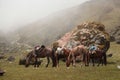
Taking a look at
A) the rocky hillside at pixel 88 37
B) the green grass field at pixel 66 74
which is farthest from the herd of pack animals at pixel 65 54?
the rocky hillside at pixel 88 37

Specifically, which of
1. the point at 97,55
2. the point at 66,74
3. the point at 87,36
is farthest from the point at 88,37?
the point at 66,74

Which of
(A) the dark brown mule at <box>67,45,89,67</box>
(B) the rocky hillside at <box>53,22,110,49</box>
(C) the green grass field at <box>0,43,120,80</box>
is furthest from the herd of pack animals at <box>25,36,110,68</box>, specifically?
(B) the rocky hillside at <box>53,22,110,49</box>

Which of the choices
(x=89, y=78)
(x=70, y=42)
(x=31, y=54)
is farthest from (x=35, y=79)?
(x=70, y=42)

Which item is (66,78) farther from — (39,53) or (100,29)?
(100,29)

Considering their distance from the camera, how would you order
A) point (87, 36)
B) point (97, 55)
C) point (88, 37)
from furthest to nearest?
point (87, 36), point (88, 37), point (97, 55)

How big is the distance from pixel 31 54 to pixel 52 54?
3907mm

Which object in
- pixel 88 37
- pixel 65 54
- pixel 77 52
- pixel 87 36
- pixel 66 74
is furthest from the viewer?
pixel 87 36

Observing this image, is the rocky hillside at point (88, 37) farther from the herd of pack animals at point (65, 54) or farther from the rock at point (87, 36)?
the herd of pack animals at point (65, 54)

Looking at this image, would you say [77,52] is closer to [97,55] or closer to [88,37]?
[97,55]

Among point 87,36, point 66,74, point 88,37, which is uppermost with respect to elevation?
point 87,36

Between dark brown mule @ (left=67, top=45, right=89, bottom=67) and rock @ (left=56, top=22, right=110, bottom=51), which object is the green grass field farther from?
rock @ (left=56, top=22, right=110, bottom=51)

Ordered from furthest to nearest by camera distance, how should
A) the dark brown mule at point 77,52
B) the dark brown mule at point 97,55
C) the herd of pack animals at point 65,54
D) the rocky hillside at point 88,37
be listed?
1. the rocky hillside at point 88,37
2. the dark brown mule at point 97,55
3. the herd of pack animals at point 65,54
4. the dark brown mule at point 77,52

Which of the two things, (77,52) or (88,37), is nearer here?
(77,52)

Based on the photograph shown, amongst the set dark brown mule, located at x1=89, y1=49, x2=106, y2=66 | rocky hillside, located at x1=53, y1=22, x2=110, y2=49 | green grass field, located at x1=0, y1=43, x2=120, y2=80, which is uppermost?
rocky hillside, located at x1=53, y1=22, x2=110, y2=49
